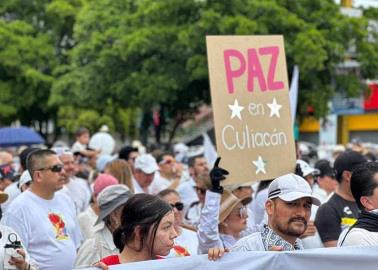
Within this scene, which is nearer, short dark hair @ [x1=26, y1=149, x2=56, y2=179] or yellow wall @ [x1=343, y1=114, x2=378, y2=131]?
short dark hair @ [x1=26, y1=149, x2=56, y2=179]

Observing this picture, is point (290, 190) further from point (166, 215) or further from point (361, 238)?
point (166, 215)

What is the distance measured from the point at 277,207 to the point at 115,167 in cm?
371

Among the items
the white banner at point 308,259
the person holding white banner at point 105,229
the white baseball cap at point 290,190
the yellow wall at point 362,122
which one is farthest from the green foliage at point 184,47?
the white banner at point 308,259

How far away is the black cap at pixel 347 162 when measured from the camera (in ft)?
20.1

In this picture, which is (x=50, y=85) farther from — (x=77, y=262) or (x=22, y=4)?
(x=77, y=262)

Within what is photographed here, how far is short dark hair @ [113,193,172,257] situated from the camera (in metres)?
4.04

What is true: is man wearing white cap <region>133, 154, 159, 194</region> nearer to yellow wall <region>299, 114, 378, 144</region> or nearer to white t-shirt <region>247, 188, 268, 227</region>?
white t-shirt <region>247, 188, 268, 227</region>

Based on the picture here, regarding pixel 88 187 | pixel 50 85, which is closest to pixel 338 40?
pixel 50 85

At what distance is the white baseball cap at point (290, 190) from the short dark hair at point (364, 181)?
27cm

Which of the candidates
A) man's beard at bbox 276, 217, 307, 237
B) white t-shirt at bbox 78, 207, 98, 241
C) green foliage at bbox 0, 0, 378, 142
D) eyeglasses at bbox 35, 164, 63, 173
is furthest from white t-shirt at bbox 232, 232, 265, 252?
green foliage at bbox 0, 0, 378, 142

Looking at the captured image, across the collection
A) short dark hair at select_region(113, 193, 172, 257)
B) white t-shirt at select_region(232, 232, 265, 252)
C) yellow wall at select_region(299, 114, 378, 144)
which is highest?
short dark hair at select_region(113, 193, 172, 257)

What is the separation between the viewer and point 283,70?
259 inches

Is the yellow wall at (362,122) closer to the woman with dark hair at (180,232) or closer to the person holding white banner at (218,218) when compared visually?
the woman with dark hair at (180,232)

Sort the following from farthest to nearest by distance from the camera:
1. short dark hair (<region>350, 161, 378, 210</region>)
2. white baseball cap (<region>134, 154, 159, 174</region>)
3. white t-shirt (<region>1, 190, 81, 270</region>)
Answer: white baseball cap (<region>134, 154, 159, 174</region>) → white t-shirt (<region>1, 190, 81, 270</region>) → short dark hair (<region>350, 161, 378, 210</region>)
